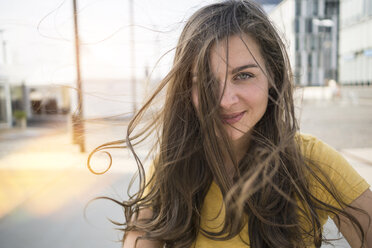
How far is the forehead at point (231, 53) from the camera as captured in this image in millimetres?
1067

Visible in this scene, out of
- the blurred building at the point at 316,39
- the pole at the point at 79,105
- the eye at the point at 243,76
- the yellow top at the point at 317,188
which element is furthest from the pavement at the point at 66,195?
the blurred building at the point at 316,39

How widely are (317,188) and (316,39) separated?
47.0 m

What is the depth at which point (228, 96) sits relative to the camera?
1072 millimetres

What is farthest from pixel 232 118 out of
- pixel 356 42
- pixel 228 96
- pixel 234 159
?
pixel 356 42

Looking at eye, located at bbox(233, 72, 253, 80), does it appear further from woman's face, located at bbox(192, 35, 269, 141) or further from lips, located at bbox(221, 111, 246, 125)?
lips, located at bbox(221, 111, 246, 125)

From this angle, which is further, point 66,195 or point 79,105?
point 66,195

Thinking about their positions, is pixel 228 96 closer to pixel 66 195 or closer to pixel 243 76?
pixel 243 76

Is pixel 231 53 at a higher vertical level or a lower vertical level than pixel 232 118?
higher

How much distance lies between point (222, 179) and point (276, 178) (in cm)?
21

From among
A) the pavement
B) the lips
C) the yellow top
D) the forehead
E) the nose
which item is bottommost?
the pavement

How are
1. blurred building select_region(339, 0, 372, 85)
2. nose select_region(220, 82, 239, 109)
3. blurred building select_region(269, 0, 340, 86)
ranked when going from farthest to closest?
blurred building select_region(269, 0, 340, 86)
blurred building select_region(339, 0, 372, 85)
nose select_region(220, 82, 239, 109)

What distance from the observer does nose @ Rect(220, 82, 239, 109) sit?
1.07 meters

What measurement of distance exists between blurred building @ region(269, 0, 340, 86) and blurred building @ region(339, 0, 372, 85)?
994cm

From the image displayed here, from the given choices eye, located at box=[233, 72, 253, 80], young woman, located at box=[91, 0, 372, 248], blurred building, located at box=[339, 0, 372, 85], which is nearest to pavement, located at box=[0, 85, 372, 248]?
young woman, located at box=[91, 0, 372, 248]
